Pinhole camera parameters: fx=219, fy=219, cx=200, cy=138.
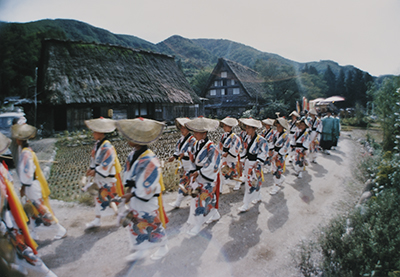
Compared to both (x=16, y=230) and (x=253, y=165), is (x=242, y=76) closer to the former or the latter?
(x=253, y=165)

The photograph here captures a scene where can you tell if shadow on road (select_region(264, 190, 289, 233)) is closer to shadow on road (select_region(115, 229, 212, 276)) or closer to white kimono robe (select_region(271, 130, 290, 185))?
white kimono robe (select_region(271, 130, 290, 185))

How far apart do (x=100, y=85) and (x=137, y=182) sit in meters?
14.0

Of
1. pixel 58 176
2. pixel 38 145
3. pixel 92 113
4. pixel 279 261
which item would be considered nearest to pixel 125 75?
pixel 92 113

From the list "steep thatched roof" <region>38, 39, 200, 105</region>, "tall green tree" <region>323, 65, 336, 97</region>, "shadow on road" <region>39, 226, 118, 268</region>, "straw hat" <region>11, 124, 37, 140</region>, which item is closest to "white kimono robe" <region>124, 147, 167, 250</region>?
"shadow on road" <region>39, 226, 118, 268</region>

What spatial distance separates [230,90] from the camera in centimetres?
2689

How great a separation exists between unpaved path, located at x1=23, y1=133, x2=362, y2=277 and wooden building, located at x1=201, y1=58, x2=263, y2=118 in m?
20.9

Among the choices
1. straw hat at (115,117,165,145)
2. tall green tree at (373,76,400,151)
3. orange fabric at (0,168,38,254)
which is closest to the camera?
orange fabric at (0,168,38,254)

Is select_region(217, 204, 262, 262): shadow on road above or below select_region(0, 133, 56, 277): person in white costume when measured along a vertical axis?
below

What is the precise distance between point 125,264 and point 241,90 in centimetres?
2479

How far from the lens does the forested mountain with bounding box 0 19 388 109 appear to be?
288 cm

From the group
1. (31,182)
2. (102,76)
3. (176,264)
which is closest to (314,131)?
(176,264)

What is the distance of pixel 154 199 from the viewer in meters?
2.94

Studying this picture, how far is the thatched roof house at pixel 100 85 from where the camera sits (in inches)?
535

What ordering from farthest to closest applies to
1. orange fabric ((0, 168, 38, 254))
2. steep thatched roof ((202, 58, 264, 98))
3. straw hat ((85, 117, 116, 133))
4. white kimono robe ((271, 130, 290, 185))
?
steep thatched roof ((202, 58, 264, 98)), white kimono robe ((271, 130, 290, 185)), straw hat ((85, 117, 116, 133)), orange fabric ((0, 168, 38, 254))
